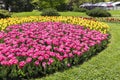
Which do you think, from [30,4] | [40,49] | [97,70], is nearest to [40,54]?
[40,49]

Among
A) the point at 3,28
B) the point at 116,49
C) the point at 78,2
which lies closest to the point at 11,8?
the point at 78,2

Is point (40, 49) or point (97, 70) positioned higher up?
point (40, 49)

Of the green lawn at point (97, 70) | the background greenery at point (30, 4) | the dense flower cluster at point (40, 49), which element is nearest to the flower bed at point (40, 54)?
the dense flower cluster at point (40, 49)

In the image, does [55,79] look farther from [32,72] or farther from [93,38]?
[93,38]

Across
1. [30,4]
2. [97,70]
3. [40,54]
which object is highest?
[40,54]

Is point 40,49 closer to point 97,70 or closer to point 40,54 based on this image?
point 40,54

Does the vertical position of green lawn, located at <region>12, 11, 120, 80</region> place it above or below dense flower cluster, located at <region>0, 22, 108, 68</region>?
below

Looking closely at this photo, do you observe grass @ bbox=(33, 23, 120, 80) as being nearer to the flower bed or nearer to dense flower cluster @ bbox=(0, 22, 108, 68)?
the flower bed

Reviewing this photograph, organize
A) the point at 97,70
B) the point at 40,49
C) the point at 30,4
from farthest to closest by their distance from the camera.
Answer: the point at 30,4 → the point at 40,49 → the point at 97,70

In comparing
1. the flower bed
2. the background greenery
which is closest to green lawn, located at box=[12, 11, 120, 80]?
the flower bed

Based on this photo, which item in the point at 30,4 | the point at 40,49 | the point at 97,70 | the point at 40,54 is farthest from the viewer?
the point at 30,4

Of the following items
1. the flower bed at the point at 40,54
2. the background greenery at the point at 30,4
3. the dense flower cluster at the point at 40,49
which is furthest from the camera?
the background greenery at the point at 30,4

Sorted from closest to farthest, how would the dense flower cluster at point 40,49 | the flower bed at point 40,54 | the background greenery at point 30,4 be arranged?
1. the flower bed at point 40,54
2. the dense flower cluster at point 40,49
3. the background greenery at point 30,4

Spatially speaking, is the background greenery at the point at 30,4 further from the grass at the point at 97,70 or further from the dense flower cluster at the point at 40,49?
the grass at the point at 97,70
